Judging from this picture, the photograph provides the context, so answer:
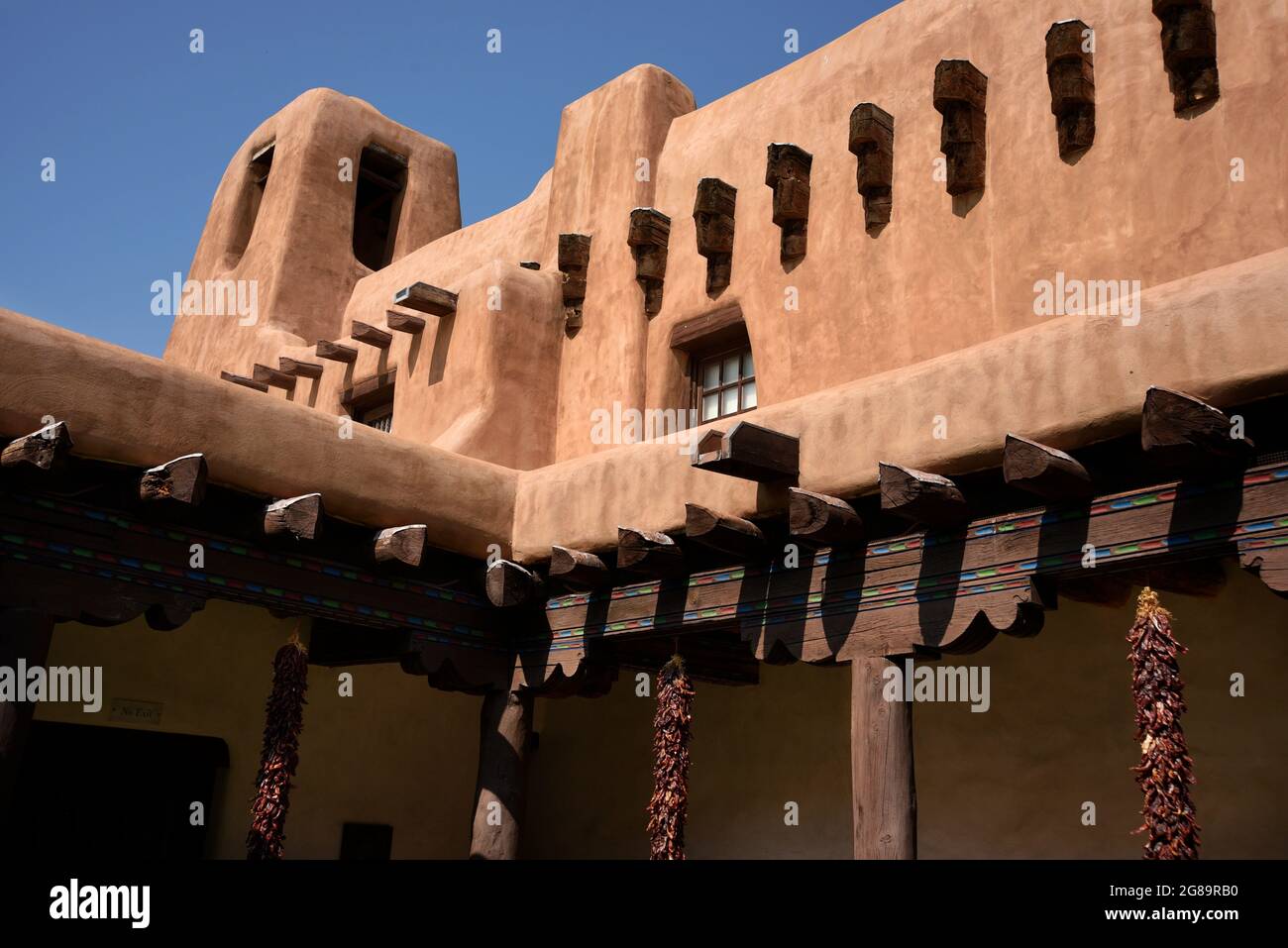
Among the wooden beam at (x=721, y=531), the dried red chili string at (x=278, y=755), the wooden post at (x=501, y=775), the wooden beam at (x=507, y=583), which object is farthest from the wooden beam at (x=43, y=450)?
the wooden post at (x=501, y=775)

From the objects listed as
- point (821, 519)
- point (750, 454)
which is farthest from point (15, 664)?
point (821, 519)

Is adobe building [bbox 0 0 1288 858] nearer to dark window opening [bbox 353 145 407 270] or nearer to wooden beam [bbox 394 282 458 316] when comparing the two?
wooden beam [bbox 394 282 458 316]

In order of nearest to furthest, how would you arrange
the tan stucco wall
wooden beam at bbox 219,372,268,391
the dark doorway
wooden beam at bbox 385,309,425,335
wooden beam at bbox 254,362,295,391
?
the tan stucco wall < the dark doorway < wooden beam at bbox 385,309,425,335 < wooden beam at bbox 219,372,268,391 < wooden beam at bbox 254,362,295,391

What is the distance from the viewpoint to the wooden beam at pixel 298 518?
736 centimetres

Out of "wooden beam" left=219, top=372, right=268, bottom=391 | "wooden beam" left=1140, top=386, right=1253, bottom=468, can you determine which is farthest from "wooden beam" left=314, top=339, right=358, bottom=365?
"wooden beam" left=1140, top=386, right=1253, bottom=468

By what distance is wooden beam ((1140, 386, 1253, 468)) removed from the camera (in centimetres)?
A: 557

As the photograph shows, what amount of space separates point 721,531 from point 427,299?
203 inches

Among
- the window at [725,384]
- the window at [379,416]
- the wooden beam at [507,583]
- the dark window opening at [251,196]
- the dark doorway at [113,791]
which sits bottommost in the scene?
the dark doorway at [113,791]

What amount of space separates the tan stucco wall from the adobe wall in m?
2.28

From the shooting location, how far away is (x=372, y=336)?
504 inches

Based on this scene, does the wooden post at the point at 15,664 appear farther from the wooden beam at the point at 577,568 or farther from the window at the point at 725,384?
the window at the point at 725,384

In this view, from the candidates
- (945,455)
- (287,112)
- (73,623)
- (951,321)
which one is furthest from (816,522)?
(287,112)

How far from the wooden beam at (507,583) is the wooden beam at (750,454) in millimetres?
1866

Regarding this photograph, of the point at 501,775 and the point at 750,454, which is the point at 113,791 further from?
the point at 750,454
